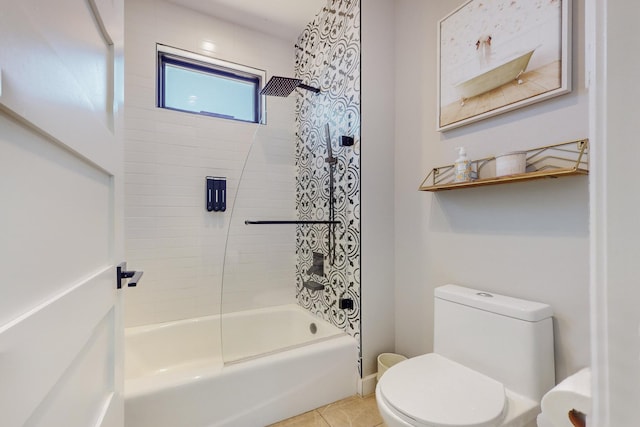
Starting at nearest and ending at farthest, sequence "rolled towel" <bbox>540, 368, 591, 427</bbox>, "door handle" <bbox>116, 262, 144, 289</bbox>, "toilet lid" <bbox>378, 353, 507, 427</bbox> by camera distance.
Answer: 1. "rolled towel" <bbox>540, 368, 591, 427</bbox>
2. "door handle" <bbox>116, 262, 144, 289</bbox>
3. "toilet lid" <bbox>378, 353, 507, 427</bbox>

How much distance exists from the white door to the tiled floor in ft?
3.65

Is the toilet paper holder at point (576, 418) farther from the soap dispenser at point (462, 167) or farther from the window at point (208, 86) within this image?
the window at point (208, 86)

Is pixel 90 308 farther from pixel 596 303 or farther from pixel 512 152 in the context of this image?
pixel 512 152

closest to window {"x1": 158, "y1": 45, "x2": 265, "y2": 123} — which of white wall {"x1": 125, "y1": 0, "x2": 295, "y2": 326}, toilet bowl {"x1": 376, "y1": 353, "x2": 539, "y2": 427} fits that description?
white wall {"x1": 125, "y1": 0, "x2": 295, "y2": 326}

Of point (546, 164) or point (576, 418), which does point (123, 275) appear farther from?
point (546, 164)

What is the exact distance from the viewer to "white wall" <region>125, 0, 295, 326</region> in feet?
6.89

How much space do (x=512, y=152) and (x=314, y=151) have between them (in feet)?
4.55

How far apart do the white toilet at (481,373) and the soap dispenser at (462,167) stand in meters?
0.58

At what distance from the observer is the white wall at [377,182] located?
1901 mm

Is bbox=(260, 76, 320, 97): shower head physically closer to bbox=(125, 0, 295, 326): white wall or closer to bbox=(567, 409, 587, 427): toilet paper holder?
bbox=(125, 0, 295, 326): white wall

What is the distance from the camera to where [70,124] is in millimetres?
545

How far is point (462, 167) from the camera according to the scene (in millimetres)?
1463

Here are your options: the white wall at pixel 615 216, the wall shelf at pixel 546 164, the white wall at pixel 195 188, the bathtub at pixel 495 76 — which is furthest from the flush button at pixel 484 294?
the white wall at pixel 195 188

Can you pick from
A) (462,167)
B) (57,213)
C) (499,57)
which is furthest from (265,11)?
(57,213)
